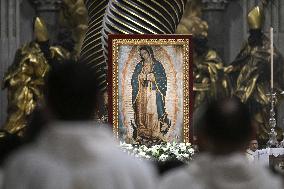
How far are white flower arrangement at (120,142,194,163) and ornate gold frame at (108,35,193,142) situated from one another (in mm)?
657

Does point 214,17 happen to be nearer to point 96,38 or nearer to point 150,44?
point 150,44

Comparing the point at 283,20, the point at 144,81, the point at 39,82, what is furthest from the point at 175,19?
the point at 283,20

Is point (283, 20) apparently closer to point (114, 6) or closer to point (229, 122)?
point (114, 6)

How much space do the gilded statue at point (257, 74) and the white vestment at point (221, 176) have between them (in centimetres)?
1204

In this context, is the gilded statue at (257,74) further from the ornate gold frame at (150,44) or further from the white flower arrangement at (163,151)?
the white flower arrangement at (163,151)

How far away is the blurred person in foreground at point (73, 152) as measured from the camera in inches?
105

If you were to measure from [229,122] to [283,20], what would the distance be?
1345cm

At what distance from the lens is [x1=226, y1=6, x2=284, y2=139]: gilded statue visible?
48.9 feet

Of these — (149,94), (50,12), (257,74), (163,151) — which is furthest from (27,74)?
(163,151)

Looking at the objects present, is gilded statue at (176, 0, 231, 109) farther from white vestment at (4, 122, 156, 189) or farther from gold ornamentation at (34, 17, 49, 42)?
white vestment at (4, 122, 156, 189)

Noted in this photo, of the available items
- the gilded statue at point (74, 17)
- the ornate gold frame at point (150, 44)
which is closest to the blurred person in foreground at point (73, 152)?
the ornate gold frame at point (150, 44)

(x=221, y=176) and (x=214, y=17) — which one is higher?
(x=214, y=17)

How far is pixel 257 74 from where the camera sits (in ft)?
49.2

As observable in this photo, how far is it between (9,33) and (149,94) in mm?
7343
